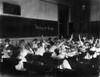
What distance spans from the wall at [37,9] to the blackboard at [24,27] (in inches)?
5.6

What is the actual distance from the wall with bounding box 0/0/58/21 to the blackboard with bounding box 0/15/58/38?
14 cm

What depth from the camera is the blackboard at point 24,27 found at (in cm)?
428

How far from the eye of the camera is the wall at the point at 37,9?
15.9ft

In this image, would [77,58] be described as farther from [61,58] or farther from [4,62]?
[4,62]

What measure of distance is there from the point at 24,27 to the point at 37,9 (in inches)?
38.7

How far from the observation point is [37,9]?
18.4 feet

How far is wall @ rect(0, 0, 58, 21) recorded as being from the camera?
484 centimetres

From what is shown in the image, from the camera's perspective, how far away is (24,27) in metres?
4.88

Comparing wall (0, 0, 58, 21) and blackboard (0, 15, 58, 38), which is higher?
wall (0, 0, 58, 21)

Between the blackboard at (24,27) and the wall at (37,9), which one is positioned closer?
the blackboard at (24,27)

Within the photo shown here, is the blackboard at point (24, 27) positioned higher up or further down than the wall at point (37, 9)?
further down

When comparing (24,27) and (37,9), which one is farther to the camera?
(37,9)

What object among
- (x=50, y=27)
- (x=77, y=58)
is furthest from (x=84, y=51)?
(x=50, y=27)

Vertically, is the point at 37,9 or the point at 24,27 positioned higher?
the point at 37,9
